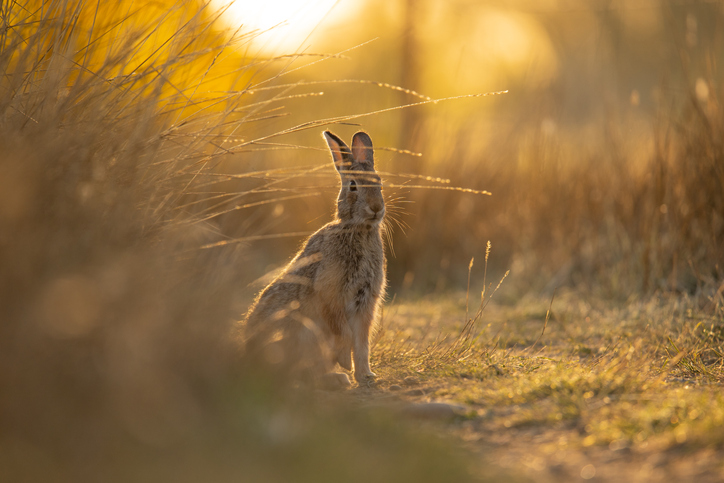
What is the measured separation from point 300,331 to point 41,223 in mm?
1542

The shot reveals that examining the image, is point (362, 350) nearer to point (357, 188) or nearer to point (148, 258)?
point (357, 188)

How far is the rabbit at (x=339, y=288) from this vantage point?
3.56 m

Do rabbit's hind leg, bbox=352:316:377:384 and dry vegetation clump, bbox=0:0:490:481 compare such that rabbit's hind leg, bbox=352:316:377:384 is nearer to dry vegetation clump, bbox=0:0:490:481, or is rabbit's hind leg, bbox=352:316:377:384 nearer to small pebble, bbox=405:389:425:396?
small pebble, bbox=405:389:425:396

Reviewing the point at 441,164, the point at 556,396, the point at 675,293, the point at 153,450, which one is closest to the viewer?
the point at 153,450

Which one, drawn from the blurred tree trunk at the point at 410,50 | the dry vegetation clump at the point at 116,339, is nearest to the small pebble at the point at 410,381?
the dry vegetation clump at the point at 116,339

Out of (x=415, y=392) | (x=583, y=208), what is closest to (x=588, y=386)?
(x=415, y=392)

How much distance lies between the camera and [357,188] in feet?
13.4

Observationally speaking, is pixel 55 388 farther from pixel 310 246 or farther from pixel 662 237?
pixel 662 237

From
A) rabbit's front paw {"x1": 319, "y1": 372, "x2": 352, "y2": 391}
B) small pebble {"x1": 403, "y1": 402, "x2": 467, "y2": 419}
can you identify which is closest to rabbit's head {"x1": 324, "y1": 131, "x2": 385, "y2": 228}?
rabbit's front paw {"x1": 319, "y1": 372, "x2": 352, "y2": 391}

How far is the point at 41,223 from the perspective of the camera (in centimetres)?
248

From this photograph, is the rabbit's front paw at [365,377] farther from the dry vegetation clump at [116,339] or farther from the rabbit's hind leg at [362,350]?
the dry vegetation clump at [116,339]

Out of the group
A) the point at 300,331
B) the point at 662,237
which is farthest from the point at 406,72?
the point at 300,331

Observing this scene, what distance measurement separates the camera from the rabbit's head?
13.1 ft

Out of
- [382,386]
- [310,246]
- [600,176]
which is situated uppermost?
[600,176]
